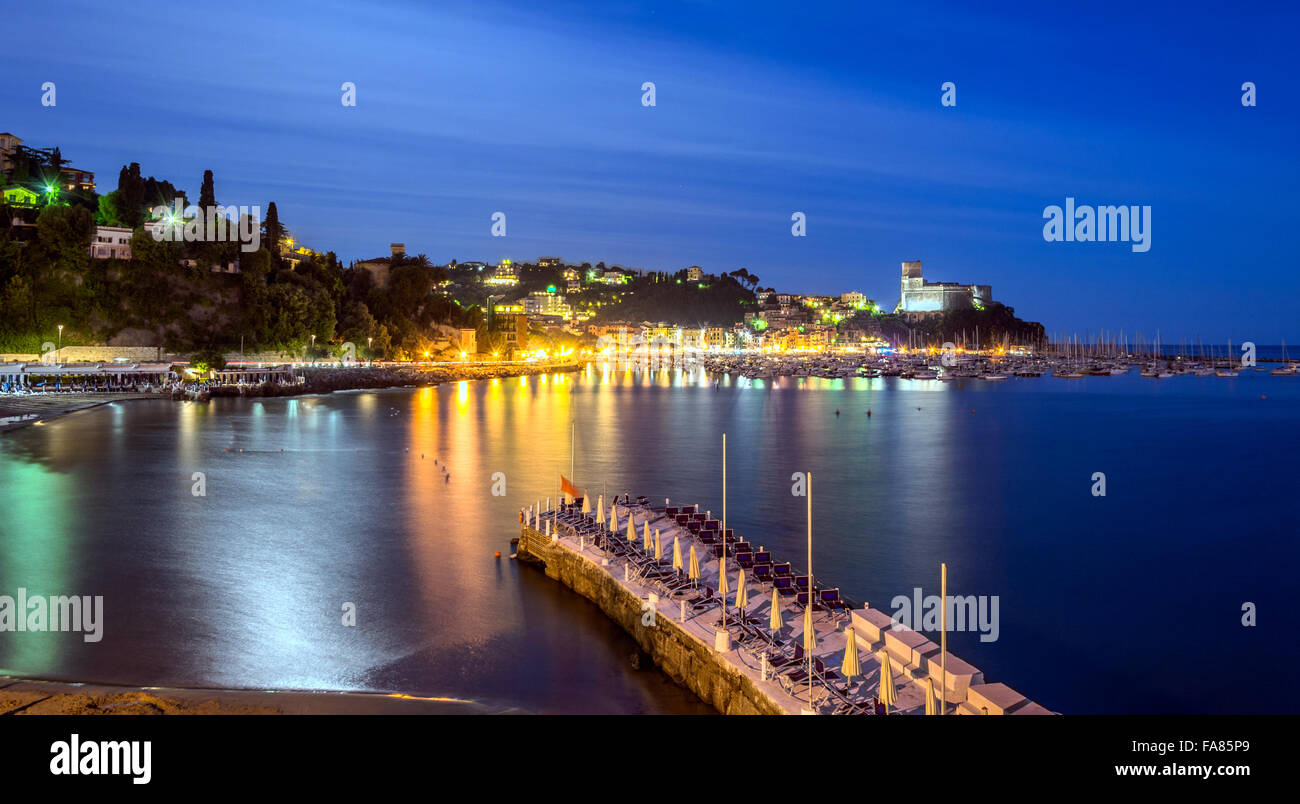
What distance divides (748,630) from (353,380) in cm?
7282

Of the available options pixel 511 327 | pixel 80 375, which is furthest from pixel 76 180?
pixel 511 327

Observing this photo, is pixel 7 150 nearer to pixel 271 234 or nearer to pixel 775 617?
pixel 271 234

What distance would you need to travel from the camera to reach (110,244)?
7750 centimetres

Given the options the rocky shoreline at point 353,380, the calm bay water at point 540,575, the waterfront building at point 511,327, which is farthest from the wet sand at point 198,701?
the waterfront building at point 511,327

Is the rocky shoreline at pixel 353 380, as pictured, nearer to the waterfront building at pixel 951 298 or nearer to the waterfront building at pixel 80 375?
the waterfront building at pixel 80 375

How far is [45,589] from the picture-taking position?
1648 cm

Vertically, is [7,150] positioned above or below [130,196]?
above

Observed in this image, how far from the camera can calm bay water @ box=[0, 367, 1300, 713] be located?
13148 millimetres

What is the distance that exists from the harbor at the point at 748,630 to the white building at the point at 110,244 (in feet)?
246

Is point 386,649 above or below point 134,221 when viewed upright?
below

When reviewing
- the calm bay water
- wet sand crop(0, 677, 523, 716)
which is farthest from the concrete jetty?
wet sand crop(0, 677, 523, 716)

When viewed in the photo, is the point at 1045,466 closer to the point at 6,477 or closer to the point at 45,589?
the point at 45,589
